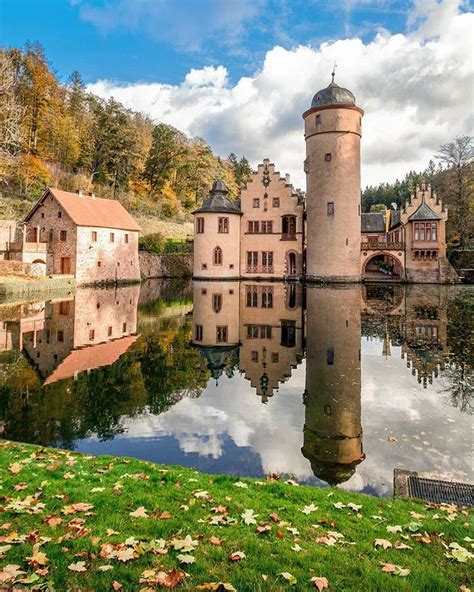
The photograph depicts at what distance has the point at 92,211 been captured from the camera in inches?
1405

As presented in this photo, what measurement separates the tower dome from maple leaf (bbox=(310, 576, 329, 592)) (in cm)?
3735

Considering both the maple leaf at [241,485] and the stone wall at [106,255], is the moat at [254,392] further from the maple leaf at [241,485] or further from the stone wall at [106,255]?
the stone wall at [106,255]

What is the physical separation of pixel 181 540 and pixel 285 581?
92 cm

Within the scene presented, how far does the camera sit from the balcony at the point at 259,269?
41225 millimetres

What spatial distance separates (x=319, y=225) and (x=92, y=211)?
725 inches

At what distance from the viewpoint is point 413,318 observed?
61.2 ft

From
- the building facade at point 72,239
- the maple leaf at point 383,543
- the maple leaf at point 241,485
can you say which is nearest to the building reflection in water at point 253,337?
the maple leaf at point 241,485

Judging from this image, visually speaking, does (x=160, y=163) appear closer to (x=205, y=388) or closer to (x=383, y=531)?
(x=205, y=388)

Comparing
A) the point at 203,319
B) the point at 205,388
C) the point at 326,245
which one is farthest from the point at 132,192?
the point at 205,388

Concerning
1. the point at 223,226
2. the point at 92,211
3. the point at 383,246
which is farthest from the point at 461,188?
the point at 92,211

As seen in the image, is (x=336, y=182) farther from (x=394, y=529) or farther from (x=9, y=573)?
(x=9, y=573)

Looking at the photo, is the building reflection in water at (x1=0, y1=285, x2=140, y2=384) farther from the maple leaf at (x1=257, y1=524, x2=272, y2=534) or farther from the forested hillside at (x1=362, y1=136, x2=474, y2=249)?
the forested hillside at (x1=362, y1=136, x2=474, y2=249)

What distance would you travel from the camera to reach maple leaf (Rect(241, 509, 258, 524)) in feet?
13.2

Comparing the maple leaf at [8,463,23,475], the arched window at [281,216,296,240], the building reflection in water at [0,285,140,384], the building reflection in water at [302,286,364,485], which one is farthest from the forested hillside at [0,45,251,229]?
the maple leaf at [8,463,23,475]
